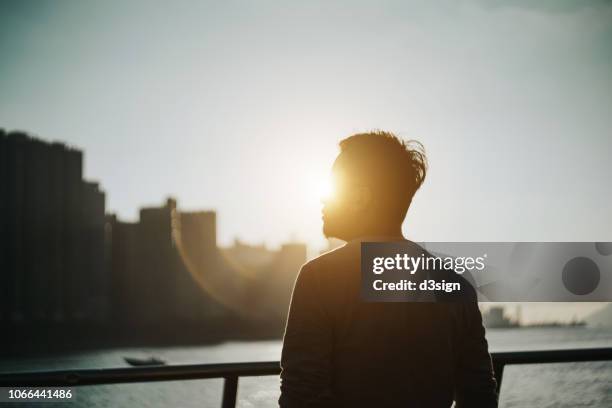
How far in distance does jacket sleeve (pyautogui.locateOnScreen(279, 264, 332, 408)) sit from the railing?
3.51 feet

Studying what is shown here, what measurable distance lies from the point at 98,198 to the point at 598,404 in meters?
148

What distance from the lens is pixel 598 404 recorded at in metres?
3.53

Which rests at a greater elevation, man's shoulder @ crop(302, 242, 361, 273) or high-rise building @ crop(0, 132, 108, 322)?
man's shoulder @ crop(302, 242, 361, 273)

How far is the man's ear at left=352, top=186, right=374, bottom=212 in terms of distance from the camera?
5.86 ft

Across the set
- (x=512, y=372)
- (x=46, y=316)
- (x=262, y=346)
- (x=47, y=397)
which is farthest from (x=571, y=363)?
(x=46, y=316)

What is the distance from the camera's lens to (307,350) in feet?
5.35

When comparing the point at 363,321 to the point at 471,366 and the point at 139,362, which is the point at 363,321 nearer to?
the point at 471,366

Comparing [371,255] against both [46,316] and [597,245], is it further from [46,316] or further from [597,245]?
[46,316]

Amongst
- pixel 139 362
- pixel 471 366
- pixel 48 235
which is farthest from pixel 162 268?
pixel 471 366

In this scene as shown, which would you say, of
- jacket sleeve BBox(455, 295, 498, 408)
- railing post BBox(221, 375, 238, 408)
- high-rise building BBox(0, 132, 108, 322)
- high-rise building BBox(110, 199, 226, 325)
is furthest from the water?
high-rise building BBox(110, 199, 226, 325)

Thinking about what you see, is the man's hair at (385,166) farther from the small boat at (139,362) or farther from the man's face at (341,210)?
the small boat at (139,362)

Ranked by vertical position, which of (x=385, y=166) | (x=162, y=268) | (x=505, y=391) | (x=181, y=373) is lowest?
(x=162, y=268)

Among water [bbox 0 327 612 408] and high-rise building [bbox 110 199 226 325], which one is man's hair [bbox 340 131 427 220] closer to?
water [bbox 0 327 612 408]

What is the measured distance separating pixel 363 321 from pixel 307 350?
0.18m
